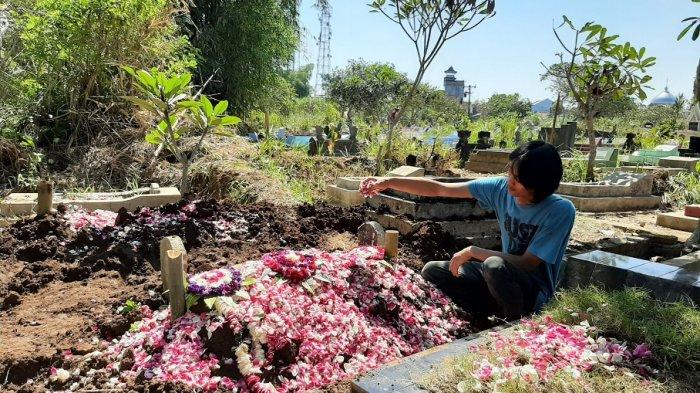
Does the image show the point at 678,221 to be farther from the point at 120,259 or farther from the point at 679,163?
the point at 120,259

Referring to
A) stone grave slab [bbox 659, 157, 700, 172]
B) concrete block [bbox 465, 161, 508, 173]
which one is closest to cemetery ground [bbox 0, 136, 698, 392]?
concrete block [bbox 465, 161, 508, 173]

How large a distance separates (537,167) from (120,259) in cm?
239

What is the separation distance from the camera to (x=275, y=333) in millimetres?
2043

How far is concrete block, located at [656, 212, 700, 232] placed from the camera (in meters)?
6.35

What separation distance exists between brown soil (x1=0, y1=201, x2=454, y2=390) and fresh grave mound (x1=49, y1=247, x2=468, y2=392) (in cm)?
17

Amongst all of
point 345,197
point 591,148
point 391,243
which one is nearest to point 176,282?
point 391,243

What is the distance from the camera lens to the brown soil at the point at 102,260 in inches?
85.1

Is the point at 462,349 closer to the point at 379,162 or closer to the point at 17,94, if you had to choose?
the point at 17,94

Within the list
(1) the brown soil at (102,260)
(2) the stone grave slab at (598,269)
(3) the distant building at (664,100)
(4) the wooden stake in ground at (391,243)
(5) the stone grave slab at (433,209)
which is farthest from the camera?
(3) the distant building at (664,100)

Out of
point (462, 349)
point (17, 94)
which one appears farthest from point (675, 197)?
point (17, 94)

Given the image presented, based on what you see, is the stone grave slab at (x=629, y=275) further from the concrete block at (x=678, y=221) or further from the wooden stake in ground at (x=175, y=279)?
the concrete block at (x=678, y=221)

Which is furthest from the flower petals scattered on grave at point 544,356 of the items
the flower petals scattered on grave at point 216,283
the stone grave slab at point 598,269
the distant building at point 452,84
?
the distant building at point 452,84

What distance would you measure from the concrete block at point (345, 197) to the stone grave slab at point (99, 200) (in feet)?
6.10

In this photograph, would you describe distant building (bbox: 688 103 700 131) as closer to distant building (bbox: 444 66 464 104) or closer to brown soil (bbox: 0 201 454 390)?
brown soil (bbox: 0 201 454 390)
